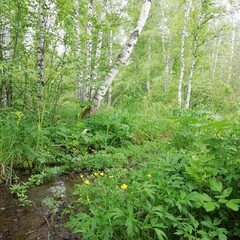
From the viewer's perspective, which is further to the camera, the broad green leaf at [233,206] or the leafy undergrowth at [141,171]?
the leafy undergrowth at [141,171]

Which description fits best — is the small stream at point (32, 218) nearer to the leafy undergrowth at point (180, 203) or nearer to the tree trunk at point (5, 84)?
the leafy undergrowth at point (180, 203)

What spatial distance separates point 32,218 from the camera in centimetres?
226

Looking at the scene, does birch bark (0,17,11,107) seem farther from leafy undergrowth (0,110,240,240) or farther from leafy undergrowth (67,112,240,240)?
leafy undergrowth (67,112,240,240)

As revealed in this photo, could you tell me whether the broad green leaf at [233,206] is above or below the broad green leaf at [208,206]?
above

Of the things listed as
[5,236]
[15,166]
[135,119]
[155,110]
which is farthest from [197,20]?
[5,236]

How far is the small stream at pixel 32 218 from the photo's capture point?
1998 millimetres

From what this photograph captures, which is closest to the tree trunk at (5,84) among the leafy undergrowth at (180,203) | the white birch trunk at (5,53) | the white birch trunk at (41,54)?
the white birch trunk at (5,53)

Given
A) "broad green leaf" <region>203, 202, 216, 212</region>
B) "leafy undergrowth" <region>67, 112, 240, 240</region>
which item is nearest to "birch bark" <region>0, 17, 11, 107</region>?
"leafy undergrowth" <region>67, 112, 240, 240</region>

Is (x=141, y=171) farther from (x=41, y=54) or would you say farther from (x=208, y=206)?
(x=41, y=54)

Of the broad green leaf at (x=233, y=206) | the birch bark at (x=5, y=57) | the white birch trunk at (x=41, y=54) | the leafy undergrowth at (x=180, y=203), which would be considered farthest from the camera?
the white birch trunk at (x=41, y=54)

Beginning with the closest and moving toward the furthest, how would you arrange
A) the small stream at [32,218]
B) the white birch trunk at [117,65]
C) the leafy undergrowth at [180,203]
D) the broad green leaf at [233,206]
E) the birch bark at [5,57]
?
the broad green leaf at [233,206] < the leafy undergrowth at [180,203] < the small stream at [32,218] < the birch bark at [5,57] < the white birch trunk at [117,65]

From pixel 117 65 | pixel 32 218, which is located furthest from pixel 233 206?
pixel 117 65

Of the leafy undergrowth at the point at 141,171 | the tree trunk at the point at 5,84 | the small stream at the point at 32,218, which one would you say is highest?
the tree trunk at the point at 5,84

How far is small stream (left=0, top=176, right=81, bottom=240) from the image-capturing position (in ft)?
6.56
